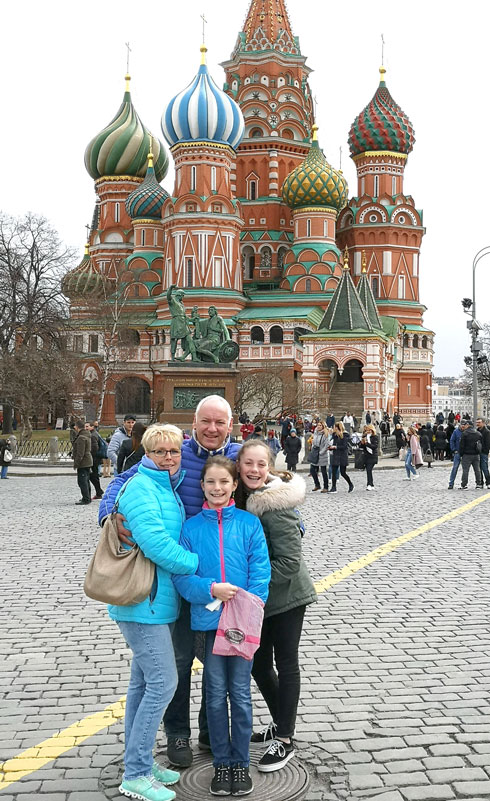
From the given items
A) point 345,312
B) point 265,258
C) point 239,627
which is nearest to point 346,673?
point 239,627

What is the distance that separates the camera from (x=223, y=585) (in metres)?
3.88

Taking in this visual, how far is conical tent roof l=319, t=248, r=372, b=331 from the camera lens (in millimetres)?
48219

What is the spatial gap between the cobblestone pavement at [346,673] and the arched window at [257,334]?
1650 inches

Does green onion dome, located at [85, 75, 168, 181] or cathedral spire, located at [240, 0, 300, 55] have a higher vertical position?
cathedral spire, located at [240, 0, 300, 55]

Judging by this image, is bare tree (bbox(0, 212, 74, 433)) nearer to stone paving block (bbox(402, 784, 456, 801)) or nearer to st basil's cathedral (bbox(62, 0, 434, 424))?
st basil's cathedral (bbox(62, 0, 434, 424))

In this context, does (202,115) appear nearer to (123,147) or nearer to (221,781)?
(123,147)

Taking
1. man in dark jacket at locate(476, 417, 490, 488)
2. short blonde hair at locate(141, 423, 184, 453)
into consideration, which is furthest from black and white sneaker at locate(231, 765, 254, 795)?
man in dark jacket at locate(476, 417, 490, 488)

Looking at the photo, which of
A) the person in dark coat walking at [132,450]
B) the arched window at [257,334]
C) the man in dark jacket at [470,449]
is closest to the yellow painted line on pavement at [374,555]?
the person in dark coat walking at [132,450]

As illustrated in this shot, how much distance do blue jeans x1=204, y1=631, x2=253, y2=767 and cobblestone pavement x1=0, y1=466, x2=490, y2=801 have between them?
387 mm

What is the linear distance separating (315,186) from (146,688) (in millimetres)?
52692

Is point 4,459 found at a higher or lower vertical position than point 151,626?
lower

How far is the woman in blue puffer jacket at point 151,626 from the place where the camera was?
381 cm

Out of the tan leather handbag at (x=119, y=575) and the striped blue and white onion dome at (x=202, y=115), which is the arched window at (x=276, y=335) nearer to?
the striped blue and white onion dome at (x=202, y=115)

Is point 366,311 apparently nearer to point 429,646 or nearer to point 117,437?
point 117,437
